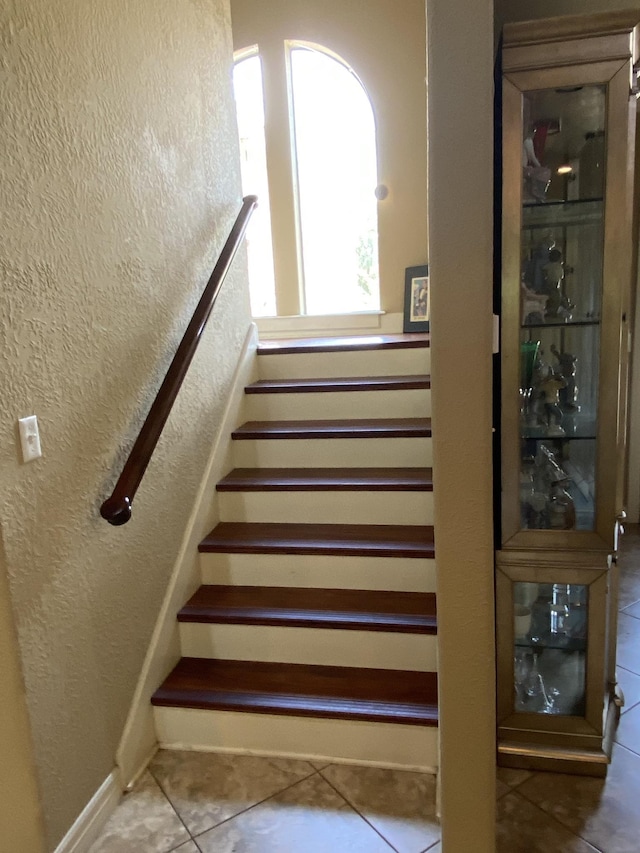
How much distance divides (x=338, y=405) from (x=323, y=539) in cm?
74

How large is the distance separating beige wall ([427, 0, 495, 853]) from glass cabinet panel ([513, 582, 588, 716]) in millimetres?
595

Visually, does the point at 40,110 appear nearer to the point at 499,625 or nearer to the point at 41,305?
the point at 41,305

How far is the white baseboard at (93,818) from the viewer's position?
5.43ft

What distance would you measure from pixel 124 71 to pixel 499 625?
6.85ft

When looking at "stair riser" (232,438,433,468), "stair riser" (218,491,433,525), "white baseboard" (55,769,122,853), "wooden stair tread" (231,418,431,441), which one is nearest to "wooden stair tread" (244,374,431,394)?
"wooden stair tread" (231,418,431,441)

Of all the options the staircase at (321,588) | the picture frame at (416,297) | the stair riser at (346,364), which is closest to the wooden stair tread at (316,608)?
the staircase at (321,588)

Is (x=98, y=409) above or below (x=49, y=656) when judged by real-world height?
above

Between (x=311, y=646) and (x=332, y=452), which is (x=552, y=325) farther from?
(x=311, y=646)

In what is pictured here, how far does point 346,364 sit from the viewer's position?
3072mm

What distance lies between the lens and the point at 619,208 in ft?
5.51

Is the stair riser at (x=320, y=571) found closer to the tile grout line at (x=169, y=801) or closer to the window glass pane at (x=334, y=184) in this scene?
the tile grout line at (x=169, y=801)

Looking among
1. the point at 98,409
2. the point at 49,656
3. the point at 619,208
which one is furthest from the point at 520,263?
the point at 49,656

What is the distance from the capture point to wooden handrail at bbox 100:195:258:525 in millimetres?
1697

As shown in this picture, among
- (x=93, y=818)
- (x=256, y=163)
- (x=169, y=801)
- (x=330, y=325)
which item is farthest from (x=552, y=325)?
(x=256, y=163)
